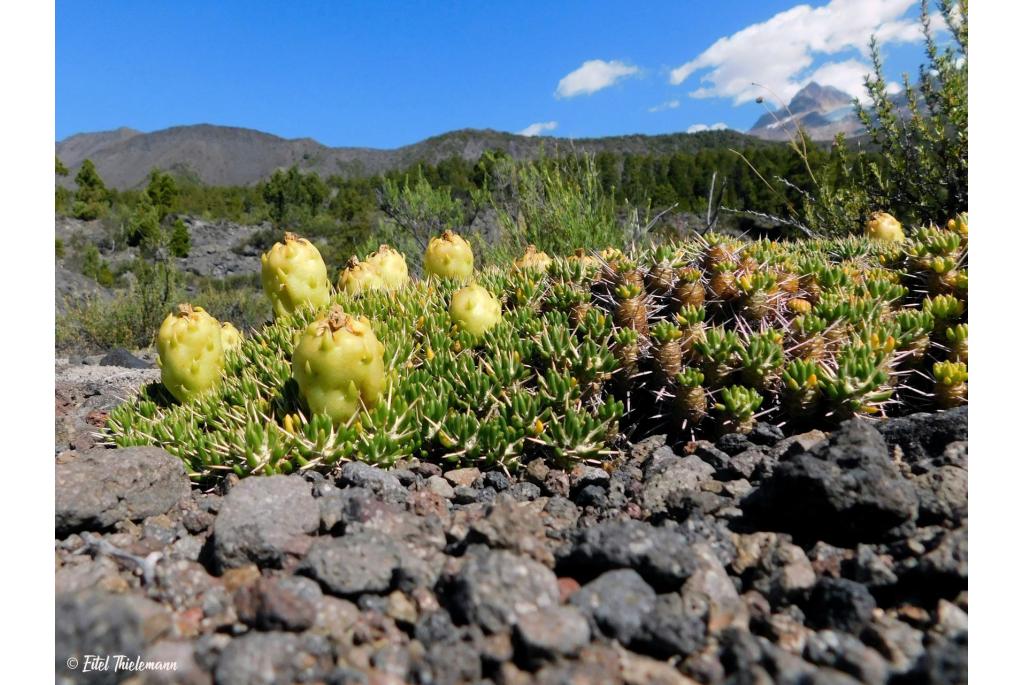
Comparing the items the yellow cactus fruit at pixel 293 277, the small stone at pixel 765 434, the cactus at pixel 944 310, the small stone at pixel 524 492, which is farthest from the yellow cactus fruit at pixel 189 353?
the cactus at pixel 944 310

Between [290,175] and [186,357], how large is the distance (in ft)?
195

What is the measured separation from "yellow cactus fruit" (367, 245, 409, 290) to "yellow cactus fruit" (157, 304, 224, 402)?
1.12 metres

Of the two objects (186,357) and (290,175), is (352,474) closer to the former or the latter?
(186,357)

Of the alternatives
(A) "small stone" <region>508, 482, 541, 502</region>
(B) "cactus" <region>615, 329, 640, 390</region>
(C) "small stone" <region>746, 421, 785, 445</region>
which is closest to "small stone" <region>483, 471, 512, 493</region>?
(A) "small stone" <region>508, 482, 541, 502</region>

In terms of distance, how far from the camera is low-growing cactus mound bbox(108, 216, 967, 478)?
105 inches

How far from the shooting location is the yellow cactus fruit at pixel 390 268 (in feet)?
13.6

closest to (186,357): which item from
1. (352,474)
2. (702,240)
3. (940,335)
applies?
(352,474)

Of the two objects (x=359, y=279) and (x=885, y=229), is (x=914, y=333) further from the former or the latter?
(x=359, y=279)

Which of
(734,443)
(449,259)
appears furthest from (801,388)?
(449,259)

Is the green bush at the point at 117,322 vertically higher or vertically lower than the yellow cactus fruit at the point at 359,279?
lower

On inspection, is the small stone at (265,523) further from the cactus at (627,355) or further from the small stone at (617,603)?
the cactus at (627,355)

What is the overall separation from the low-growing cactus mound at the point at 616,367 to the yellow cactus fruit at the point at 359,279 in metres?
0.58

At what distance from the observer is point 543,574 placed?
1577mm

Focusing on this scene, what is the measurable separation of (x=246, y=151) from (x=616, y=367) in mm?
187129
